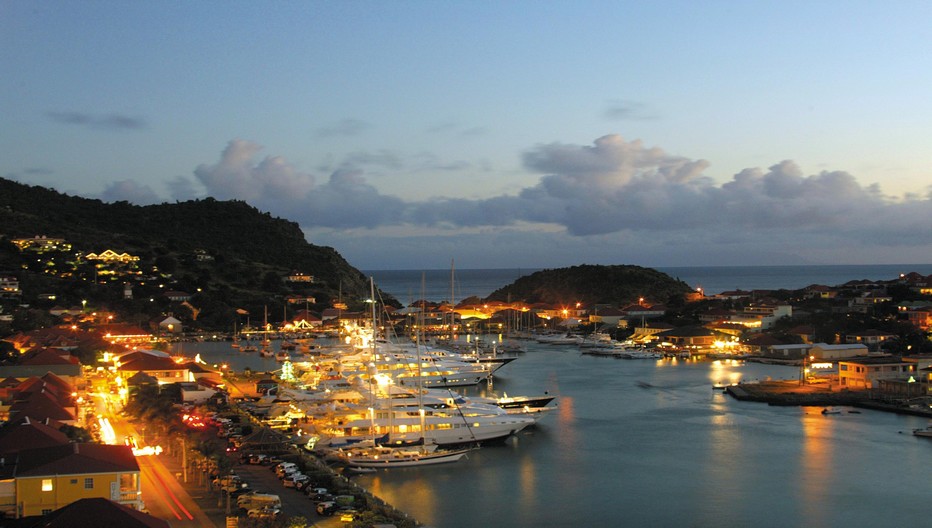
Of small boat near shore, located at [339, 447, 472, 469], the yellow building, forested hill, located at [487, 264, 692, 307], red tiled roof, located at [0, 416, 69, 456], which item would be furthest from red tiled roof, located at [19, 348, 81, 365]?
forested hill, located at [487, 264, 692, 307]

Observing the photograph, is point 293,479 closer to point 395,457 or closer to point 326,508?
point 326,508

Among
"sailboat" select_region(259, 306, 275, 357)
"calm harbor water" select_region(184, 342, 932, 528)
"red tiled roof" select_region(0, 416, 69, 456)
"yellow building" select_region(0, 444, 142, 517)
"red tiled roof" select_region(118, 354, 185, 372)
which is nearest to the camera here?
"yellow building" select_region(0, 444, 142, 517)

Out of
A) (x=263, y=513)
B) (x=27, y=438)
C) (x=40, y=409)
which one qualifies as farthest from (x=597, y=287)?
(x=263, y=513)

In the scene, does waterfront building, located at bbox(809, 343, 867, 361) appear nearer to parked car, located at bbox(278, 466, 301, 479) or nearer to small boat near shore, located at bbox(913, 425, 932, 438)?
small boat near shore, located at bbox(913, 425, 932, 438)

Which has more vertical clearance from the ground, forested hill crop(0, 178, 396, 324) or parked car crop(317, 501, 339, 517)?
forested hill crop(0, 178, 396, 324)

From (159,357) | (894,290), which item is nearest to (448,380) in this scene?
(159,357)

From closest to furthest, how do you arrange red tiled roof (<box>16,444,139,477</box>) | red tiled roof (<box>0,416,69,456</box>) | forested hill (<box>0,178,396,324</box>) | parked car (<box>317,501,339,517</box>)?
1. red tiled roof (<box>16,444,139,477</box>)
2. parked car (<box>317,501,339,517</box>)
3. red tiled roof (<box>0,416,69,456</box>)
4. forested hill (<box>0,178,396,324</box>)

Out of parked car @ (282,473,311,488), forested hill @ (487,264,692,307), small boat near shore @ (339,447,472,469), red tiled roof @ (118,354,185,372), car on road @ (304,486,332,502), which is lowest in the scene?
small boat near shore @ (339,447,472,469)
